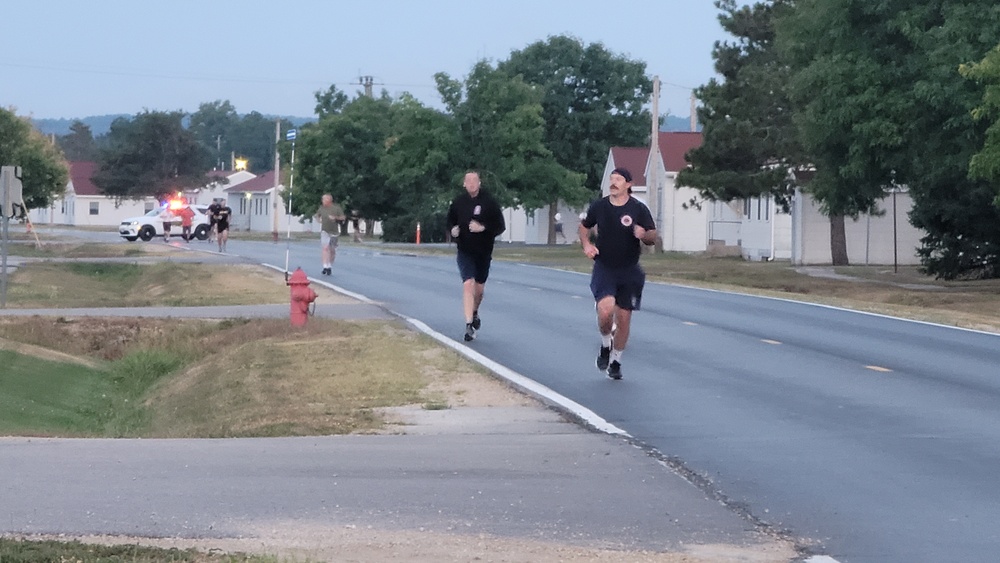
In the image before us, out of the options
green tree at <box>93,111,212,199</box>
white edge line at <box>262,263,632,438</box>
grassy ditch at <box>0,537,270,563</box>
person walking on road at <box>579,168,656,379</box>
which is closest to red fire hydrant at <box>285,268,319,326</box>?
white edge line at <box>262,263,632,438</box>

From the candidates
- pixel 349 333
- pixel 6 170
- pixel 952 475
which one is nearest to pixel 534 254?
pixel 6 170

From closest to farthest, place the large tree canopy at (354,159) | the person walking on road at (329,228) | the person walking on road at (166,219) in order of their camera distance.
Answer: the person walking on road at (329,228), the person walking on road at (166,219), the large tree canopy at (354,159)

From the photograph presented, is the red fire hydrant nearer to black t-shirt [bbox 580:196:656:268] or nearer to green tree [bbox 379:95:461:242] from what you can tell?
black t-shirt [bbox 580:196:656:268]

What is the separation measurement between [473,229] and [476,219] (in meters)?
0.15

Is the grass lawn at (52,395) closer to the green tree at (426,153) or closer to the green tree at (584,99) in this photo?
the green tree at (426,153)

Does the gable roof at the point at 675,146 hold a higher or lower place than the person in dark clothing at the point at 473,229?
higher

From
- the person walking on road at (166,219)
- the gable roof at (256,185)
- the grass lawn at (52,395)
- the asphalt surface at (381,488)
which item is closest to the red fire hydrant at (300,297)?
the grass lawn at (52,395)

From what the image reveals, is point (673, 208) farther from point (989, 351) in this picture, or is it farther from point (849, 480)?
point (849, 480)

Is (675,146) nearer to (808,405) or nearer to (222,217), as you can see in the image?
(222,217)

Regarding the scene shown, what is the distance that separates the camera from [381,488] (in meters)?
8.93

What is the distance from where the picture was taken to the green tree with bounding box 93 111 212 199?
11575 cm

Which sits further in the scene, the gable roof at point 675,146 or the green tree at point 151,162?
the green tree at point 151,162

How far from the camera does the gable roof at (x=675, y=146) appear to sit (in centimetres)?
6450

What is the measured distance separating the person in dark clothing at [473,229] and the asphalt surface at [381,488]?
6439 millimetres
